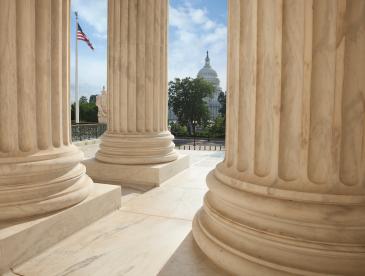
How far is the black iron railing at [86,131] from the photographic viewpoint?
4562cm

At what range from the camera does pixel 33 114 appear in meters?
8.84

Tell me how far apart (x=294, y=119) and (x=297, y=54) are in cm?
131

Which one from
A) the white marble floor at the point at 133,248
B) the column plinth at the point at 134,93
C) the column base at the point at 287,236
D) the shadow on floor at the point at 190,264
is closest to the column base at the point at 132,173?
the column plinth at the point at 134,93

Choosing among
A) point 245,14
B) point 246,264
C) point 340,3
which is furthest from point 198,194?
point 340,3

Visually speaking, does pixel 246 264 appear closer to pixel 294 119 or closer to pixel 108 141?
pixel 294 119

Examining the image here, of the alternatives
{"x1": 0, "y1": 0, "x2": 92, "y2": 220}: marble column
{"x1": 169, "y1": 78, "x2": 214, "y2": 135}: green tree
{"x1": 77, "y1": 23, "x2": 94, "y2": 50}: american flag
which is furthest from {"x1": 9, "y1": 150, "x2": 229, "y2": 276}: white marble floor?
{"x1": 169, "y1": 78, "x2": 214, "y2": 135}: green tree

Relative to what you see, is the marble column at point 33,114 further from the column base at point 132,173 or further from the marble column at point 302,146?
the column base at point 132,173

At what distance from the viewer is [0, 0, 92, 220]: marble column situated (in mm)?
8305

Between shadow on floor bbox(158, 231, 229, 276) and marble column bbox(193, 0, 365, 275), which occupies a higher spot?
marble column bbox(193, 0, 365, 275)

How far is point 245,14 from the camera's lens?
720 cm

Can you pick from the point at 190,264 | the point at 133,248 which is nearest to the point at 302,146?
the point at 190,264

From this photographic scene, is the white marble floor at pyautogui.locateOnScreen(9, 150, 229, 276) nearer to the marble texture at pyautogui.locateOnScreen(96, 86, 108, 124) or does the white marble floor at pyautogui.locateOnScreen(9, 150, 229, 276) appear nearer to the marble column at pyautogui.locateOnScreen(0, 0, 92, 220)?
the marble column at pyautogui.locateOnScreen(0, 0, 92, 220)

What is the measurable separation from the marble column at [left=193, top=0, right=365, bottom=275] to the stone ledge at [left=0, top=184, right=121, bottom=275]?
14.8 feet

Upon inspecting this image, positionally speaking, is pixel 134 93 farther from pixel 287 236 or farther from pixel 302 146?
pixel 287 236
